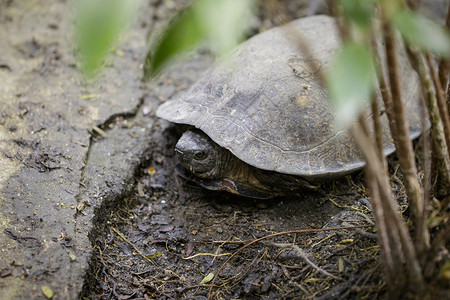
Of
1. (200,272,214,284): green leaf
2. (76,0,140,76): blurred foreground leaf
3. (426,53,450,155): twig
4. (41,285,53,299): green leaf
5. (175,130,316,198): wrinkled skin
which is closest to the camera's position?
(76,0,140,76): blurred foreground leaf

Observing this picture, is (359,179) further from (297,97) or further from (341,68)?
(341,68)

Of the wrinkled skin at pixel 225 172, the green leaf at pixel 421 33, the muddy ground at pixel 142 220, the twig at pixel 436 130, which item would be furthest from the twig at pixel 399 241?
the wrinkled skin at pixel 225 172

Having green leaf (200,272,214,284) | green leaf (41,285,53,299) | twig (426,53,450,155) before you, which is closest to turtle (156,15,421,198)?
green leaf (200,272,214,284)

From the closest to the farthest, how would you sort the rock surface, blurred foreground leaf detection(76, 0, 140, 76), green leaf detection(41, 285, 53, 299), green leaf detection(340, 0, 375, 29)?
blurred foreground leaf detection(76, 0, 140, 76) < green leaf detection(340, 0, 375, 29) < green leaf detection(41, 285, 53, 299) < the rock surface

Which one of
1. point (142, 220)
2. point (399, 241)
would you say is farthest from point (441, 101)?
point (142, 220)

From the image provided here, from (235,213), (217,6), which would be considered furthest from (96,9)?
(235,213)

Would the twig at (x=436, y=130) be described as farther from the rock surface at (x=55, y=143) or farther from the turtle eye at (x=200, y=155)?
the rock surface at (x=55, y=143)

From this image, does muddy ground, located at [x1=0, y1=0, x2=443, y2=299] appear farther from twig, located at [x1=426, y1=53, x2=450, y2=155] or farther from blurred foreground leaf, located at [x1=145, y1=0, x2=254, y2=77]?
blurred foreground leaf, located at [x1=145, y1=0, x2=254, y2=77]
